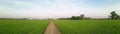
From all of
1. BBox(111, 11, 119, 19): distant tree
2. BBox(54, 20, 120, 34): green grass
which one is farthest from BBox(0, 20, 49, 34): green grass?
BBox(111, 11, 119, 19): distant tree

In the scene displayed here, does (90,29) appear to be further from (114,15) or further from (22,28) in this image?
(114,15)

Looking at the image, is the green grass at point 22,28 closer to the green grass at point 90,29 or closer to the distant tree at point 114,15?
the green grass at point 90,29

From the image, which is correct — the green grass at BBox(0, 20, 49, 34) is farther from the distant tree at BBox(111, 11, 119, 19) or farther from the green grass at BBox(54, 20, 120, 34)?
the distant tree at BBox(111, 11, 119, 19)

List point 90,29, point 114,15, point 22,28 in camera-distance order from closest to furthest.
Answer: point 90,29 < point 22,28 < point 114,15

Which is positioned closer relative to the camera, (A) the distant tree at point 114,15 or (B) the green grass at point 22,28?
(B) the green grass at point 22,28

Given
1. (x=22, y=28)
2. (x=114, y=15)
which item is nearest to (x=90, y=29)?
(x=22, y=28)

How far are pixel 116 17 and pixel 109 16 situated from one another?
196 inches

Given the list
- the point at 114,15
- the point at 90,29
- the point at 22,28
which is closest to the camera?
the point at 90,29

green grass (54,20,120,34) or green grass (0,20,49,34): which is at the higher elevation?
green grass (0,20,49,34)

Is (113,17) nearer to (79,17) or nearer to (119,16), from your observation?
(119,16)

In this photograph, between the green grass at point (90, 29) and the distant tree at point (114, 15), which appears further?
the distant tree at point (114, 15)

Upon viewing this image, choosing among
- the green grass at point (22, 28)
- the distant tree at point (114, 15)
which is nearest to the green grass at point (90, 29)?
the green grass at point (22, 28)

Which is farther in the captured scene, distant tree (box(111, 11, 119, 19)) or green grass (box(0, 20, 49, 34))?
distant tree (box(111, 11, 119, 19))

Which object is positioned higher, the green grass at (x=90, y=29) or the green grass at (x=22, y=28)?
the green grass at (x=22, y=28)
